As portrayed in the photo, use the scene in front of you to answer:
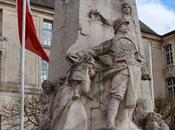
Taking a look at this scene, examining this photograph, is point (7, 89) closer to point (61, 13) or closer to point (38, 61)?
point (38, 61)

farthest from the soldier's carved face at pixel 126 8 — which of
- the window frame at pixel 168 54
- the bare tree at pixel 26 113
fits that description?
the window frame at pixel 168 54

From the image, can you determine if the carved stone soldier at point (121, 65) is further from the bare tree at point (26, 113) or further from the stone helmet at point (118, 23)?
the bare tree at point (26, 113)

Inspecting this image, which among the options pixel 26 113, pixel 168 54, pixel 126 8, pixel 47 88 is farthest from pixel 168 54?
pixel 47 88

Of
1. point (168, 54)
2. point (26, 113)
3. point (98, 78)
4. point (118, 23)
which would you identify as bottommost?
point (26, 113)

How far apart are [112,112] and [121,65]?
Answer: 0.94 metres

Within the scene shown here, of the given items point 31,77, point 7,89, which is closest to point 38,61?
point 31,77

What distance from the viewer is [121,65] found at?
8.61 metres

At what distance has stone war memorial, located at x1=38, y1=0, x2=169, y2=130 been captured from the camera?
27.3ft

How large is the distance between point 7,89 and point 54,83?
2229cm

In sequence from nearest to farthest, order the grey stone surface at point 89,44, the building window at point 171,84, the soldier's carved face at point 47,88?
the grey stone surface at point 89,44 → the soldier's carved face at point 47,88 → the building window at point 171,84

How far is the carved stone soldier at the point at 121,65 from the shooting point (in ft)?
28.0

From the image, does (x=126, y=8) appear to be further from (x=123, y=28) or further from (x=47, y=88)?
(x=47, y=88)

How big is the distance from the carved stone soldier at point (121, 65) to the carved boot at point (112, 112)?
0.02 metres

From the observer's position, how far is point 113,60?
8.70 metres
